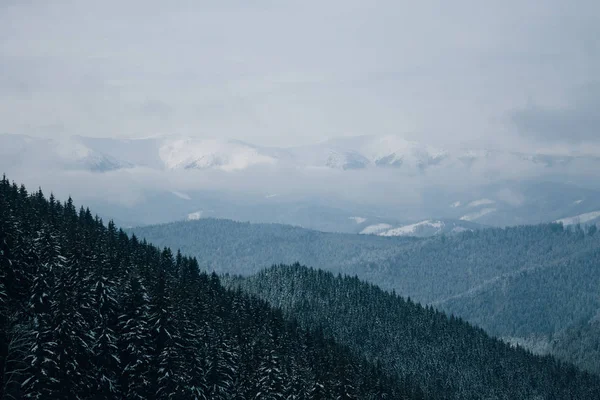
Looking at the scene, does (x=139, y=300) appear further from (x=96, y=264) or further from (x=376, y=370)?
(x=376, y=370)

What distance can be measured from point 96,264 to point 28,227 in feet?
33.5

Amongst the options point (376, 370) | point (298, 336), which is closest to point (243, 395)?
point (298, 336)

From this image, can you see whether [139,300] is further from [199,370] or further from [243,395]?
[243,395]

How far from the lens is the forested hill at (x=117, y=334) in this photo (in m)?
81.6

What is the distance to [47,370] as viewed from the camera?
79312 millimetres

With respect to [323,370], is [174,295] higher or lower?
higher

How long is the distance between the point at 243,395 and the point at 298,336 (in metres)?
33.8

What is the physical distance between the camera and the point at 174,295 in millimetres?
113000

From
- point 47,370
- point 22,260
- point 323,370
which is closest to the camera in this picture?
point 47,370

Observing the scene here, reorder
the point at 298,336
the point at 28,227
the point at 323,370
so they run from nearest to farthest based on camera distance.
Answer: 1. the point at 28,227
2. the point at 323,370
3. the point at 298,336

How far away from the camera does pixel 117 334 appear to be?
101 metres

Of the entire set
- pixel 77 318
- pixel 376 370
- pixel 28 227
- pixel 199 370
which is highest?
pixel 28 227

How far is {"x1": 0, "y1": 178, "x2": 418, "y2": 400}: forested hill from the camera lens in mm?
81600

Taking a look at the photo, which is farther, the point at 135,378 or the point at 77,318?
the point at 135,378
